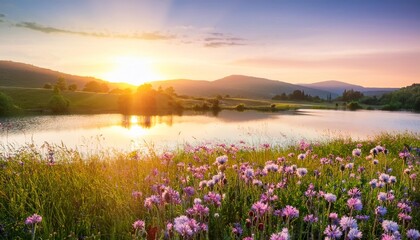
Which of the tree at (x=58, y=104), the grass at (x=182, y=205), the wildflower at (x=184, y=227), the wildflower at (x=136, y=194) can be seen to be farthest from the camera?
the tree at (x=58, y=104)

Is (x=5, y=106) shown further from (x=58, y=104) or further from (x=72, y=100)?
(x=72, y=100)

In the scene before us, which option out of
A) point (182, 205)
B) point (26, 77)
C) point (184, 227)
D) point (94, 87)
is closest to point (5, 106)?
point (182, 205)

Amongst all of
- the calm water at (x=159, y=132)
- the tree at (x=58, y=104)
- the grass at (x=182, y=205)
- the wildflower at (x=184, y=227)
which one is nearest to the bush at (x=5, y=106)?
the tree at (x=58, y=104)

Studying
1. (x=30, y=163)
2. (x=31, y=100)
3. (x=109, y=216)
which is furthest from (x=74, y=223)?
(x=31, y=100)

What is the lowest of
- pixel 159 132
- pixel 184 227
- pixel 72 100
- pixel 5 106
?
pixel 159 132

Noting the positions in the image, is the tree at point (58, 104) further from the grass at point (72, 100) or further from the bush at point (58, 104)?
the grass at point (72, 100)

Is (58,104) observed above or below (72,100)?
below

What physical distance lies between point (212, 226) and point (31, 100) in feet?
258

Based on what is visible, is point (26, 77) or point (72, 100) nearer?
point (72, 100)

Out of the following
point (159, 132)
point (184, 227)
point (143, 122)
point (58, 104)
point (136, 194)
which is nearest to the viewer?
point (184, 227)

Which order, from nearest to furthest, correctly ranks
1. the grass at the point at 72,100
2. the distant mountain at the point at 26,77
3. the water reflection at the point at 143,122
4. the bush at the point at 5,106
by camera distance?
the water reflection at the point at 143,122
the bush at the point at 5,106
the grass at the point at 72,100
the distant mountain at the point at 26,77

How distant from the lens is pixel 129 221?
486 centimetres

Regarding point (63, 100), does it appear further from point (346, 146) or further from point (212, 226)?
point (212, 226)

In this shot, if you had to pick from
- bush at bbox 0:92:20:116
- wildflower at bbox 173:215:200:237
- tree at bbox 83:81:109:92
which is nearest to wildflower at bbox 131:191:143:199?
wildflower at bbox 173:215:200:237
